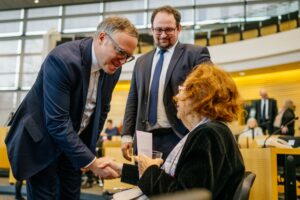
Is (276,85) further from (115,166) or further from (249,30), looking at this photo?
(115,166)

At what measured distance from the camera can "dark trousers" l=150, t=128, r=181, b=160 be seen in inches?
75.0

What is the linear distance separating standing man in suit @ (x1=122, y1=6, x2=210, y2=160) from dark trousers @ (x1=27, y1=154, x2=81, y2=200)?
0.35 m

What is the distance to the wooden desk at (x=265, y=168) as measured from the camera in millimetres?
2586

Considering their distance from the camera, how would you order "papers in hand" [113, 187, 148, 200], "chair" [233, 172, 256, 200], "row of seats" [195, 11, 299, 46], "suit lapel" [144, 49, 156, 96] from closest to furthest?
"chair" [233, 172, 256, 200] < "papers in hand" [113, 187, 148, 200] < "suit lapel" [144, 49, 156, 96] < "row of seats" [195, 11, 299, 46]

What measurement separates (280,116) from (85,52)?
5102 millimetres

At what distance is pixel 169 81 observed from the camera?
2010 mm

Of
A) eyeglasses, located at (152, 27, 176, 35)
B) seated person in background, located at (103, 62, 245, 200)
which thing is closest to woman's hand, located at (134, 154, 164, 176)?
seated person in background, located at (103, 62, 245, 200)

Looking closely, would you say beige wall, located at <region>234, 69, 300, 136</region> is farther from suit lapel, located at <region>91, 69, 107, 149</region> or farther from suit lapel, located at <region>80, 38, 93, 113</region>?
suit lapel, located at <region>80, 38, 93, 113</region>

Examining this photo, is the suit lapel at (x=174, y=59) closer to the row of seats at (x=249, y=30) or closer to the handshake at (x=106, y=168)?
the handshake at (x=106, y=168)

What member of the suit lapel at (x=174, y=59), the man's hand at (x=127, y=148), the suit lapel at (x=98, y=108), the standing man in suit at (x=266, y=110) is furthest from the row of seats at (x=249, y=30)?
the suit lapel at (x=98, y=108)

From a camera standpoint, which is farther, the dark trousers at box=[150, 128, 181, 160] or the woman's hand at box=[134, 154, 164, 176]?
the dark trousers at box=[150, 128, 181, 160]

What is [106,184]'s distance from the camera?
4.13 m

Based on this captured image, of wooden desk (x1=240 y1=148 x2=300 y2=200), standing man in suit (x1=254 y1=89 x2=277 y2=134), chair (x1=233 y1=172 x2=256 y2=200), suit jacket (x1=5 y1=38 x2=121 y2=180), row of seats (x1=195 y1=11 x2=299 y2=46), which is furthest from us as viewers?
row of seats (x1=195 y1=11 x2=299 y2=46)

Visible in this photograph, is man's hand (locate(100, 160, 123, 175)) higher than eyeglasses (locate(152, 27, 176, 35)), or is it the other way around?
eyeglasses (locate(152, 27, 176, 35))
